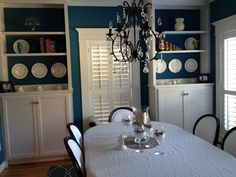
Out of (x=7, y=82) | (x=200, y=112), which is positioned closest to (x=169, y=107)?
(x=200, y=112)

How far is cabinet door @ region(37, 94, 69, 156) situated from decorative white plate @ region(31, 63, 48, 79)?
522mm

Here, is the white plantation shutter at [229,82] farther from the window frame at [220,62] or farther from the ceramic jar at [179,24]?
the ceramic jar at [179,24]

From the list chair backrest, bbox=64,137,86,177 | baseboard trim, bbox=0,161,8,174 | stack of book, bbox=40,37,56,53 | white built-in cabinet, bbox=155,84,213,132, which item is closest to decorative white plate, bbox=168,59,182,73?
white built-in cabinet, bbox=155,84,213,132

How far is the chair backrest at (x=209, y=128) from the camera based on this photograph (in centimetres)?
249

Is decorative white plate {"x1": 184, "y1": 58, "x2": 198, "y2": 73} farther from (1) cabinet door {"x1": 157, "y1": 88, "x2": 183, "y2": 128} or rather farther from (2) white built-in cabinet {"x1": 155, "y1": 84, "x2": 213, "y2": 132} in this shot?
(1) cabinet door {"x1": 157, "y1": 88, "x2": 183, "y2": 128}

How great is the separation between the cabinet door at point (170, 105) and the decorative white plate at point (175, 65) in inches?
22.1

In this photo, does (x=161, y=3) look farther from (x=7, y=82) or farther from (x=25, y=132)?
(x=25, y=132)

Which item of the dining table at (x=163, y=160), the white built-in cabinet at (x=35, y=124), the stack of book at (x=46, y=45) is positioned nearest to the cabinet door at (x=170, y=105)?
the dining table at (x=163, y=160)

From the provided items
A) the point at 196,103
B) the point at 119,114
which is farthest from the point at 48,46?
the point at 196,103

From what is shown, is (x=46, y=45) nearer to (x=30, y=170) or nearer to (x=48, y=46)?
(x=48, y=46)

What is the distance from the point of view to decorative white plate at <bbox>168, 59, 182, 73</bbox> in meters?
4.29

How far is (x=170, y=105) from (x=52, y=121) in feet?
6.69

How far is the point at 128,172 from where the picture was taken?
63.6 inches

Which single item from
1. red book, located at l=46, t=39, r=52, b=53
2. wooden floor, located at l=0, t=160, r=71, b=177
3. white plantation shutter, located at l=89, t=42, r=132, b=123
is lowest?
wooden floor, located at l=0, t=160, r=71, b=177
